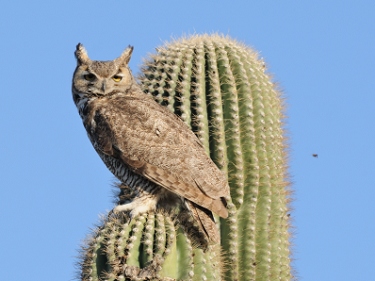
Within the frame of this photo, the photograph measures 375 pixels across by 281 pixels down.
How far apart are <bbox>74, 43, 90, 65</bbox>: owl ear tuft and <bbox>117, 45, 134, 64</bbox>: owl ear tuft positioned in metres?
0.27

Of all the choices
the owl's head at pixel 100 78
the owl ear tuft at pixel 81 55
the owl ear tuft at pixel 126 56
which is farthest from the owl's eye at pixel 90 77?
the owl ear tuft at pixel 126 56

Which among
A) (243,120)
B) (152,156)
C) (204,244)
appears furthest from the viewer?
(243,120)

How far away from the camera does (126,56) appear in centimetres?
728

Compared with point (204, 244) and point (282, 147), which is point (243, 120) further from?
point (204, 244)

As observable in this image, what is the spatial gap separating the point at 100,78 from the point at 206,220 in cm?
158

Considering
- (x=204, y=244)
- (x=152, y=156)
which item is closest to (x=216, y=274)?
(x=204, y=244)

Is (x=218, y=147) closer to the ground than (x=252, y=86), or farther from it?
closer to the ground

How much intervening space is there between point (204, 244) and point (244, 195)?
1.21m

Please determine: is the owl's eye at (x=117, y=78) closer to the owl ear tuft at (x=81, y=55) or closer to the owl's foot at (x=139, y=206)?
the owl ear tuft at (x=81, y=55)

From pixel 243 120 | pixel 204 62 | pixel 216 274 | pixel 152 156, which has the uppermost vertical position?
pixel 204 62

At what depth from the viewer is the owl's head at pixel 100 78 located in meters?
7.02

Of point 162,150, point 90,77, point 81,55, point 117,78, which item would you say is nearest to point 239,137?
point 162,150

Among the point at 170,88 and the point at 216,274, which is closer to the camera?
the point at 216,274

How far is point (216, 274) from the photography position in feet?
17.7
